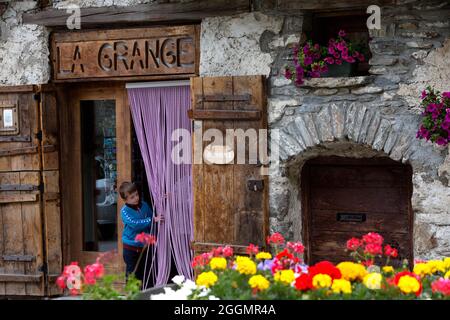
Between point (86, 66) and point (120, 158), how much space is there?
86cm

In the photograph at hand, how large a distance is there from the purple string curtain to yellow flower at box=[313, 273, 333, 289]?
11.6ft

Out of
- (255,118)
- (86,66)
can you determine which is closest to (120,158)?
(86,66)

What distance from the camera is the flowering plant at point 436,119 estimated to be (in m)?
5.77

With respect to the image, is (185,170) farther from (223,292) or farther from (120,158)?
(223,292)

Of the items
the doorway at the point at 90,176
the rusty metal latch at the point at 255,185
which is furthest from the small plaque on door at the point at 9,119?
the rusty metal latch at the point at 255,185

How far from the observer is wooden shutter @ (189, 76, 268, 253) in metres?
6.43

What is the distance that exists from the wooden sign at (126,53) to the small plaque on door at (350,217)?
1673 mm

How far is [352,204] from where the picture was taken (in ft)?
21.9

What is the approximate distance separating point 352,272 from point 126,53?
12.6 ft

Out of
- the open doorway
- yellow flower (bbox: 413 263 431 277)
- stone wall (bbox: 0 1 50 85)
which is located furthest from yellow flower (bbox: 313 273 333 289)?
stone wall (bbox: 0 1 50 85)

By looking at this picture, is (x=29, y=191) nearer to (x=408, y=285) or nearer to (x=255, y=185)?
(x=255, y=185)

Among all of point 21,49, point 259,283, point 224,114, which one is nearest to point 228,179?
point 224,114

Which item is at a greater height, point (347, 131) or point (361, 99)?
point (361, 99)

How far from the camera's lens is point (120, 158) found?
290 inches
